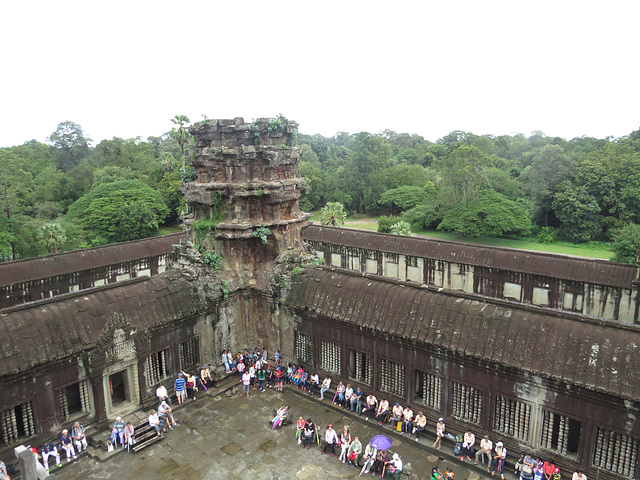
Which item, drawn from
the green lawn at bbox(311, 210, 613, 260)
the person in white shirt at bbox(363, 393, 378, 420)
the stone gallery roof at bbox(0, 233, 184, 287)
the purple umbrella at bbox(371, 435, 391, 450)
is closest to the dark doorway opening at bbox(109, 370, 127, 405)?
the person in white shirt at bbox(363, 393, 378, 420)

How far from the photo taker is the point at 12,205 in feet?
117

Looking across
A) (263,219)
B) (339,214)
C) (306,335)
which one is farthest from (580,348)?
(339,214)

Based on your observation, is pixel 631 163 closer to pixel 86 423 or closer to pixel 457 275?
pixel 457 275

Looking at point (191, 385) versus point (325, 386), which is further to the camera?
point (191, 385)

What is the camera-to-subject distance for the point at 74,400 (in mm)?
14242

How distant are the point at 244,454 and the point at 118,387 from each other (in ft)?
17.3

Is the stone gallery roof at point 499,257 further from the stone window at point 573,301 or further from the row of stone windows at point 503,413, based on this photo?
the row of stone windows at point 503,413

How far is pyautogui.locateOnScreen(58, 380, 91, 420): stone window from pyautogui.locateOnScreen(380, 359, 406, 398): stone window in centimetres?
887

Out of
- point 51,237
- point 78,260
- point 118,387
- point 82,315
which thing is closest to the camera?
point 82,315

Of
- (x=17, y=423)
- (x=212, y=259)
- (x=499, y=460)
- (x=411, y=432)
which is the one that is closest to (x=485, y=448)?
(x=499, y=460)

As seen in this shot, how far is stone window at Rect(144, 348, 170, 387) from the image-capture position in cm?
1456

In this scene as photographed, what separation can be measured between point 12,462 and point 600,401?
14.5m

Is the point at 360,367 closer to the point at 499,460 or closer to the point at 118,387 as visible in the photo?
the point at 499,460

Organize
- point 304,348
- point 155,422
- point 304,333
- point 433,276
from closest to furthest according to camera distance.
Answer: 1. point 155,422
2. point 304,333
3. point 304,348
4. point 433,276
